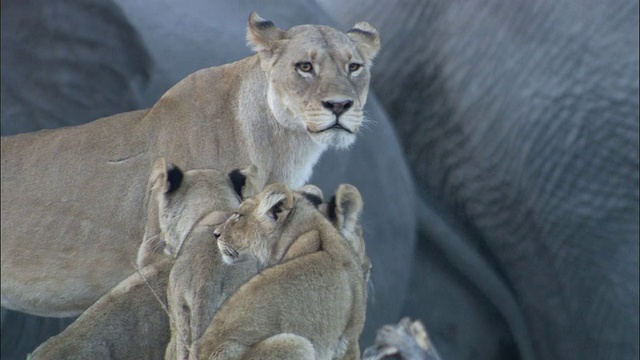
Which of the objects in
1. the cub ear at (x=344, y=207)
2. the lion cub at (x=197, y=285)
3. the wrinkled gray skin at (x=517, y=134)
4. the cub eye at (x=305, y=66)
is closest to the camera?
the lion cub at (x=197, y=285)

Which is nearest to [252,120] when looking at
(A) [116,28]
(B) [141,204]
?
(B) [141,204]

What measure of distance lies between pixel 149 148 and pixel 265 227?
5.08ft

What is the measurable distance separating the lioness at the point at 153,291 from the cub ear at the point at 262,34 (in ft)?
2.41

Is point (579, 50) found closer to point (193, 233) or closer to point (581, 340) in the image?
point (581, 340)

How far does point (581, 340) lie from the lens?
23.6 feet

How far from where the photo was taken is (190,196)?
5328mm

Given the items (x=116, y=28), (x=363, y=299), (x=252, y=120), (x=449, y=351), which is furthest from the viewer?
(x=449, y=351)

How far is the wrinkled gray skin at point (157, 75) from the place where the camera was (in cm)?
688

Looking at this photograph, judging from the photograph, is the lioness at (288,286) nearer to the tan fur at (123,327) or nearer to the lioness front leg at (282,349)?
the lioness front leg at (282,349)

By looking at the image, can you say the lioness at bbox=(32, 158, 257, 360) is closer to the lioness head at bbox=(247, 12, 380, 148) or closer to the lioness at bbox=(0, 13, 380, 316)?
the lioness head at bbox=(247, 12, 380, 148)

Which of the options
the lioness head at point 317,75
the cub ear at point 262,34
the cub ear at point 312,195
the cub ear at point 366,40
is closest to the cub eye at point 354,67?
the lioness head at point 317,75

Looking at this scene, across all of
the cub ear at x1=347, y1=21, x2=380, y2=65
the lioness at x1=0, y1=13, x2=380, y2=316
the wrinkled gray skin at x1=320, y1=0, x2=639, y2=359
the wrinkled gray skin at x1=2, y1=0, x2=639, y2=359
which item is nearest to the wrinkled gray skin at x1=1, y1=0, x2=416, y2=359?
the wrinkled gray skin at x1=2, y1=0, x2=639, y2=359

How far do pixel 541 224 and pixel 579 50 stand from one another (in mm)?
801

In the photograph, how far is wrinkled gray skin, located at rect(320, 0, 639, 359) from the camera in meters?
7.04
